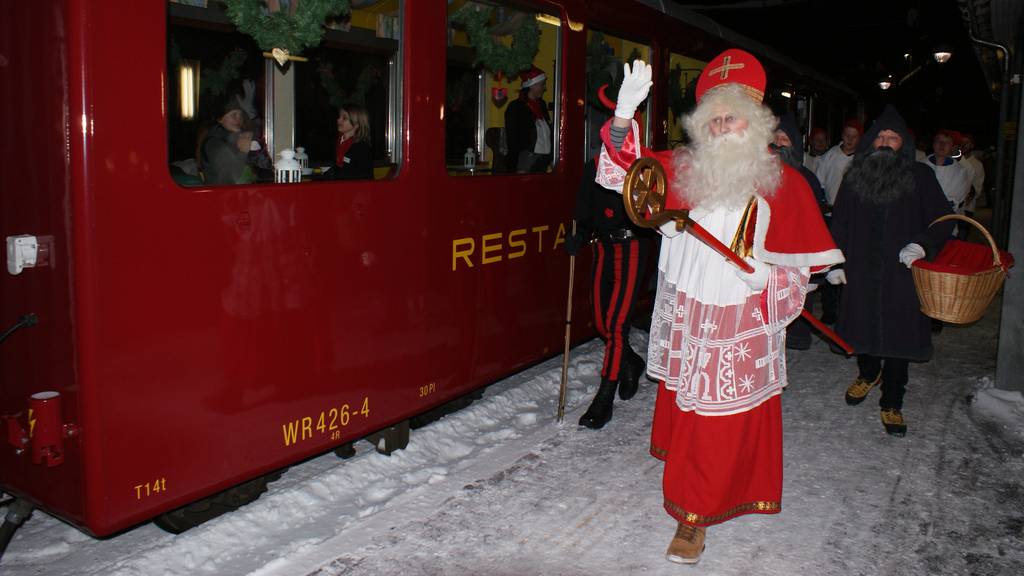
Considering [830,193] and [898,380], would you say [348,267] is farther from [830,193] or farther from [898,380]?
[830,193]

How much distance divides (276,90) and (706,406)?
2213mm

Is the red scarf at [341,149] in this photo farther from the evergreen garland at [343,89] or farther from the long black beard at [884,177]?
the long black beard at [884,177]

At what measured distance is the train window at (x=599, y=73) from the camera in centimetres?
561

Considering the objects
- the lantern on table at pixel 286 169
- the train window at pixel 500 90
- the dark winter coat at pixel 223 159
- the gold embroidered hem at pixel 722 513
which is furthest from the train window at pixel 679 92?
the dark winter coat at pixel 223 159

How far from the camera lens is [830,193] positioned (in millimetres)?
8852

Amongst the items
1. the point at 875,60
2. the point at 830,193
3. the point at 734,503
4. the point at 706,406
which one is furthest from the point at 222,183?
the point at 875,60

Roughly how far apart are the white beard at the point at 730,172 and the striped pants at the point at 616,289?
A: 1.66 metres

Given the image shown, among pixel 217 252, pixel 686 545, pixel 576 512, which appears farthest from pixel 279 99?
pixel 686 545

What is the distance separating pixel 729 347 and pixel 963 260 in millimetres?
2477

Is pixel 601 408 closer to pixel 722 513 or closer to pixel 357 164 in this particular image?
pixel 722 513

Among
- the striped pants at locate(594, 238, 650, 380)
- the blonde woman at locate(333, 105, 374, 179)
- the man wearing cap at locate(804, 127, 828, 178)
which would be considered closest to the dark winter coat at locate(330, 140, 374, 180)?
the blonde woman at locate(333, 105, 374, 179)

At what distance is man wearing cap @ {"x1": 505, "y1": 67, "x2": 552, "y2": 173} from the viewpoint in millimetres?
5004

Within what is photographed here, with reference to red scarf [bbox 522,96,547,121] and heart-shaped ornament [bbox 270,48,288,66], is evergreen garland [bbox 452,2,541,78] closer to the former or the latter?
red scarf [bbox 522,96,547,121]

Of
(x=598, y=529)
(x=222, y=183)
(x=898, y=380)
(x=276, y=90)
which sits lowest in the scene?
(x=598, y=529)
